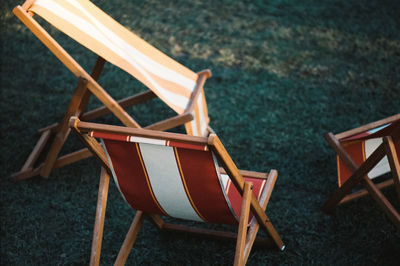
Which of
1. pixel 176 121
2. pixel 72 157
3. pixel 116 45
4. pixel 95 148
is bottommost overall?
pixel 72 157

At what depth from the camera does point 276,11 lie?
4.36 meters

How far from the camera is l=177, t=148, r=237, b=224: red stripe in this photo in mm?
1560

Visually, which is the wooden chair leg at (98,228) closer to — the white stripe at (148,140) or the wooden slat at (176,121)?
the white stripe at (148,140)

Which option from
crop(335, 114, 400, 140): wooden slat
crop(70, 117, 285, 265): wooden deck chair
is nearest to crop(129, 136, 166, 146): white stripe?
crop(70, 117, 285, 265): wooden deck chair

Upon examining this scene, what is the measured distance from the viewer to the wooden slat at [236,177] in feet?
4.70

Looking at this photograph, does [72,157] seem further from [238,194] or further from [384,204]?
[384,204]

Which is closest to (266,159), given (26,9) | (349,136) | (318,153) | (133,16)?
(318,153)

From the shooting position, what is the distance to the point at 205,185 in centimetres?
168

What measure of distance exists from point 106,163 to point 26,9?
38.1 inches

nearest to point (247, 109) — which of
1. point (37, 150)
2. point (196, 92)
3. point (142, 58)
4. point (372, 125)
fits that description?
point (196, 92)

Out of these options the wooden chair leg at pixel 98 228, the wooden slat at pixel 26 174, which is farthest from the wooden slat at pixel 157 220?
the wooden slat at pixel 26 174

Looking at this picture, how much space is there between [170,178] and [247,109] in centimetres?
166

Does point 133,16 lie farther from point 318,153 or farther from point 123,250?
point 123,250

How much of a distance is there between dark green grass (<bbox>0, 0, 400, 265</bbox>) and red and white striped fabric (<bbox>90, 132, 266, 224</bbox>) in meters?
0.53
